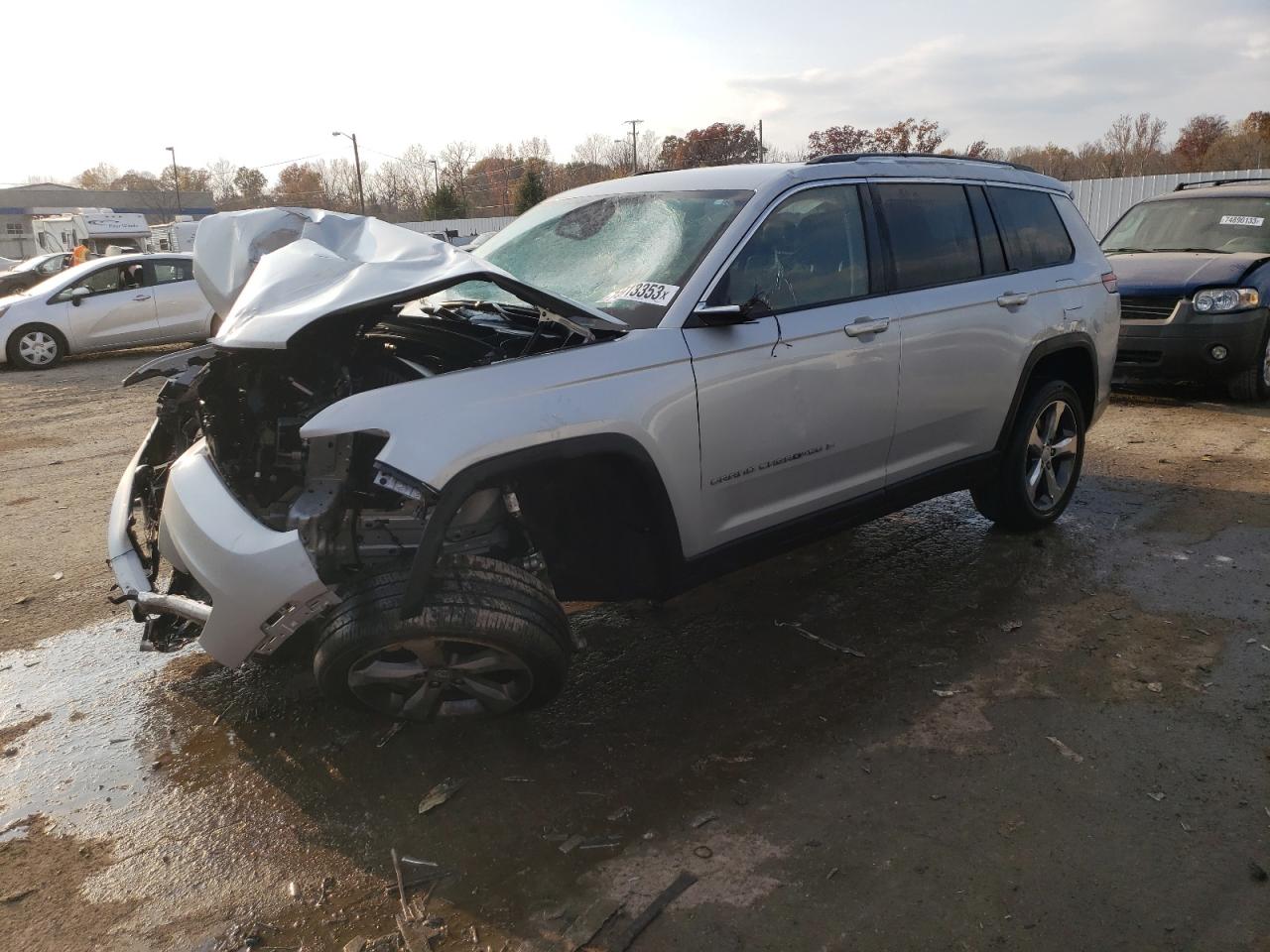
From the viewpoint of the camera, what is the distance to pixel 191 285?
14.3 meters

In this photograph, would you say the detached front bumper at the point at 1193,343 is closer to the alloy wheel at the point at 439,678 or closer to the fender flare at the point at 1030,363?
the fender flare at the point at 1030,363

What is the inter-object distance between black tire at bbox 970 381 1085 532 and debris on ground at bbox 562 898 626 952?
318 centimetres

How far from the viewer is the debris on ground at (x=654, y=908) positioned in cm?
240

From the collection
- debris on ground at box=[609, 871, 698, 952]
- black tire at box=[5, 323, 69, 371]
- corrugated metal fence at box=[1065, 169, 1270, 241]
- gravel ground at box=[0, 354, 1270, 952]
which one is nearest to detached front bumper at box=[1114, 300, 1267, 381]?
gravel ground at box=[0, 354, 1270, 952]

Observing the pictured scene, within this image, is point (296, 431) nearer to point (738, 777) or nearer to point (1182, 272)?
point (738, 777)

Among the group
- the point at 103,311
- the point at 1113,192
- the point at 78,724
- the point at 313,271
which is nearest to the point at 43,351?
the point at 103,311

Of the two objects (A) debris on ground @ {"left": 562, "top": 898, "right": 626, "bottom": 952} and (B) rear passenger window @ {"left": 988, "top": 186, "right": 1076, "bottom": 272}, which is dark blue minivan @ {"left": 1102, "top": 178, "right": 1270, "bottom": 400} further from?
(A) debris on ground @ {"left": 562, "top": 898, "right": 626, "bottom": 952}

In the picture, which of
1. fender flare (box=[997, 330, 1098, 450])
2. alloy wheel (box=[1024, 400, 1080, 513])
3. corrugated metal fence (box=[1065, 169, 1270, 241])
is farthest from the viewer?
corrugated metal fence (box=[1065, 169, 1270, 241])

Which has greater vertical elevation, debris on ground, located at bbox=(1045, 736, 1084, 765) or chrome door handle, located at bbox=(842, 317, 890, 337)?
chrome door handle, located at bbox=(842, 317, 890, 337)

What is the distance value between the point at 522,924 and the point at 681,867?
47cm

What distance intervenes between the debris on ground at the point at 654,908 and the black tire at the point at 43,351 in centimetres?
1407

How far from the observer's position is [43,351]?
13617 millimetres

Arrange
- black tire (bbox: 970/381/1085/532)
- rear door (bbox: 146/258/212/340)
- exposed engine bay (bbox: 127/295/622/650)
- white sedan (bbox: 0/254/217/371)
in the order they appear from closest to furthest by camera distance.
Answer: exposed engine bay (bbox: 127/295/622/650) < black tire (bbox: 970/381/1085/532) < white sedan (bbox: 0/254/217/371) < rear door (bbox: 146/258/212/340)

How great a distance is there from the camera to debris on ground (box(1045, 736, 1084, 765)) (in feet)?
10.4
